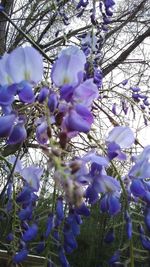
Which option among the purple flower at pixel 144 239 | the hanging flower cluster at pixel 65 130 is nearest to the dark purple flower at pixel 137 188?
the hanging flower cluster at pixel 65 130

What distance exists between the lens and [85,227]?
488 cm

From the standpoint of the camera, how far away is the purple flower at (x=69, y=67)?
0.77 metres

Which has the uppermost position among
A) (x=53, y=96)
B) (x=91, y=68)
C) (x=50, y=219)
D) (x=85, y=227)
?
(x=85, y=227)

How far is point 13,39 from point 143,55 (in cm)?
169

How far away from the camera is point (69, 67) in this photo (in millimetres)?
779

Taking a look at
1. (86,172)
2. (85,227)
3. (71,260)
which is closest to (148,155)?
(86,172)

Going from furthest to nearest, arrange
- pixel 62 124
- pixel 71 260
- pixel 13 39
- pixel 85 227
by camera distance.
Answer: pixel 13 39
pixel 85 227
pixel 71 260
pixel 62 124

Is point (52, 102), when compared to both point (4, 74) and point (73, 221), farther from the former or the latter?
point (73, 221)

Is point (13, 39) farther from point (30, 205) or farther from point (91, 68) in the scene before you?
point (30, 205)

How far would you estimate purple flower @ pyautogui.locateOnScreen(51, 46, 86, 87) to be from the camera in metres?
0.77

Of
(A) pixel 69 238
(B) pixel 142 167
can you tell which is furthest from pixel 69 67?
(A) pixel 69 238

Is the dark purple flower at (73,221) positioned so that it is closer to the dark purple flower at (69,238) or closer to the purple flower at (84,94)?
the dark purple flower at (69,238)

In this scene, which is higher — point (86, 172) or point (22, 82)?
point (22, 82)

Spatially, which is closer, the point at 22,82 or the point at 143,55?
the point at 22,82
